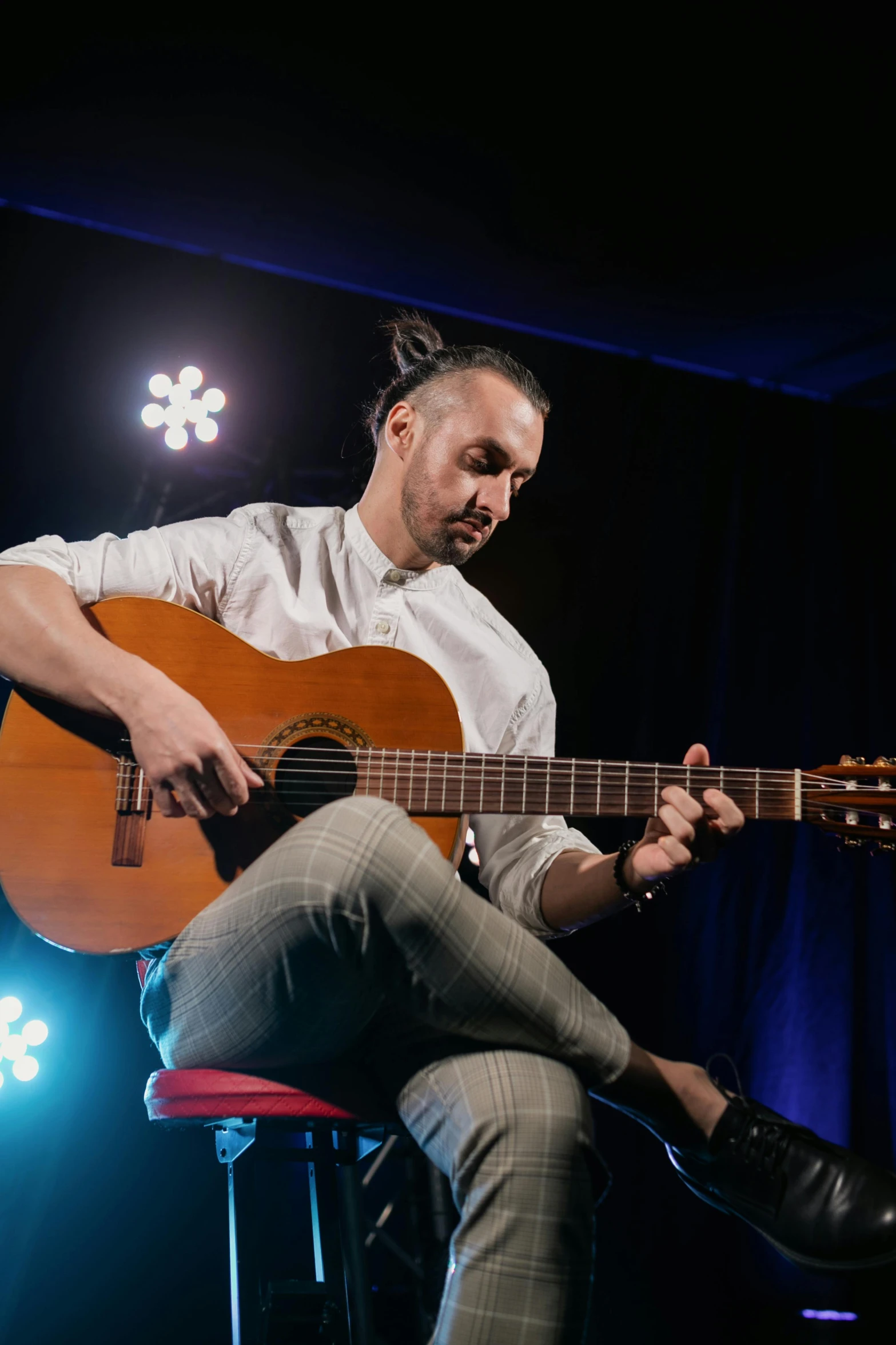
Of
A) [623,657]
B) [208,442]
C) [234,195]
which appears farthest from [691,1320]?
[234,195]

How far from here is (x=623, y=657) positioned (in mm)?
2705

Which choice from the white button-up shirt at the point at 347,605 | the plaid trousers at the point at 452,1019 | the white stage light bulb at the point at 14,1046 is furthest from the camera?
the white stage light bulb at the point at 14,1046

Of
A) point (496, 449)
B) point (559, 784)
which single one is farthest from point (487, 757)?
point (496, 449)

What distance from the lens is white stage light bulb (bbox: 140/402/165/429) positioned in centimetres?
237

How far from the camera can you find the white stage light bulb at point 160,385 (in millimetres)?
2396

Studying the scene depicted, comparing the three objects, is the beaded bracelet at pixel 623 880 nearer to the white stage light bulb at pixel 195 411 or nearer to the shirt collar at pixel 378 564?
the shirt collar at pixel 378 564

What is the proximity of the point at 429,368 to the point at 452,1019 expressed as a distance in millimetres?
1830

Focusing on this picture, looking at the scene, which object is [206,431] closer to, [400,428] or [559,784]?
[400,428]

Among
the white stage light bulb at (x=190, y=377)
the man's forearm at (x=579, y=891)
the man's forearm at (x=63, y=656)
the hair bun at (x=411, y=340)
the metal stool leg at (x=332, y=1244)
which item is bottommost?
the metal stool leg at (x=332, y=1244)

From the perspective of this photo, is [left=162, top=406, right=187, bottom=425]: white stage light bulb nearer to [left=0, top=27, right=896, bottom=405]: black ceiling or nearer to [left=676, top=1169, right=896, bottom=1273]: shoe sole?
[left=0, top=27, right=896, bottom=405]: black ceiling

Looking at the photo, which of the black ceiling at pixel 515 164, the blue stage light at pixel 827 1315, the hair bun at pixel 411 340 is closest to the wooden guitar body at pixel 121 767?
the hair bun at pixel 411 340

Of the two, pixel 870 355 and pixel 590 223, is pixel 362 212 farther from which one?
pixel 870 355

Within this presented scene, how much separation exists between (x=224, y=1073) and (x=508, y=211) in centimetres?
246

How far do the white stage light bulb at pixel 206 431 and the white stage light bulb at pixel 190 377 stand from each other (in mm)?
102
